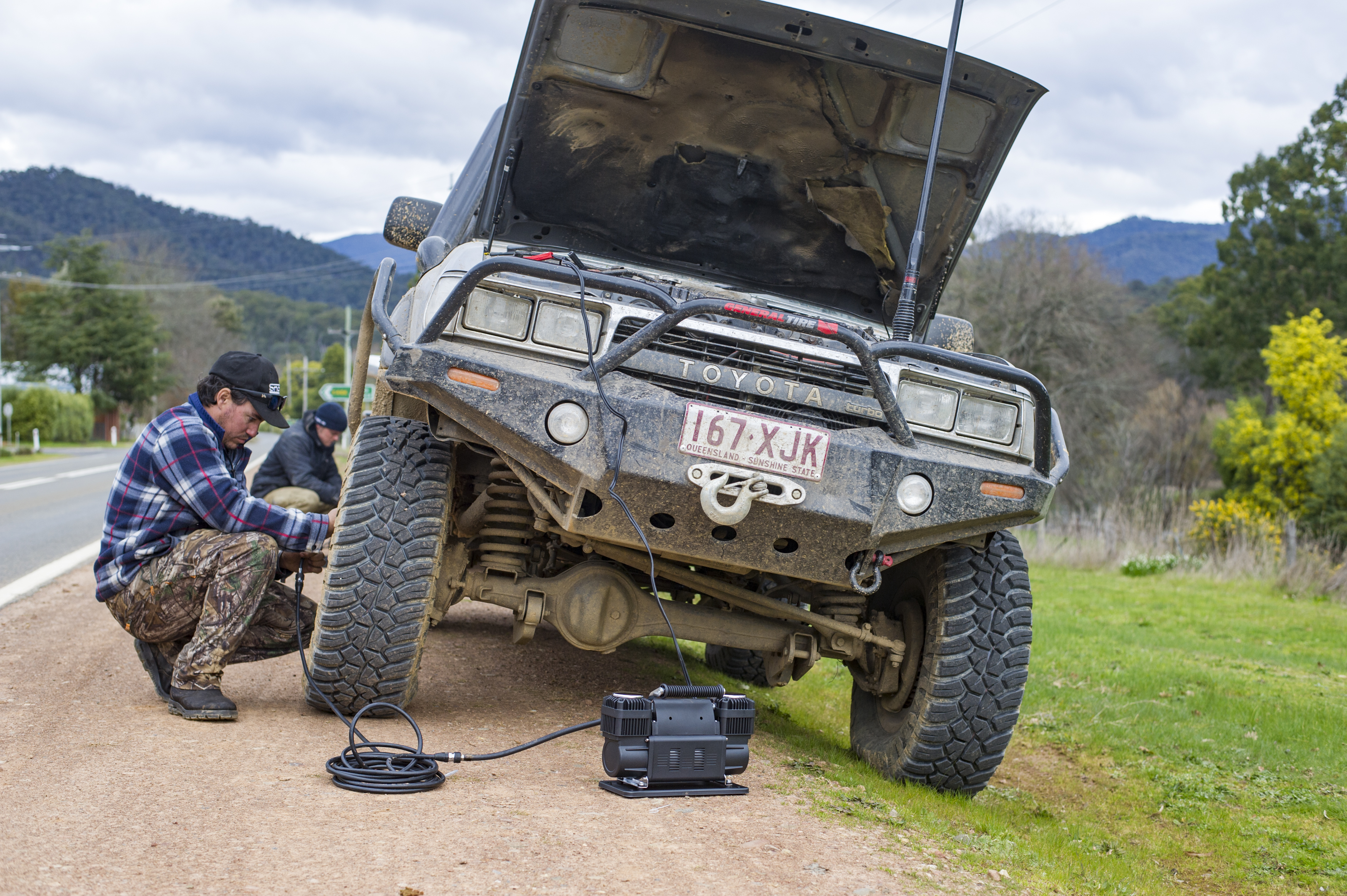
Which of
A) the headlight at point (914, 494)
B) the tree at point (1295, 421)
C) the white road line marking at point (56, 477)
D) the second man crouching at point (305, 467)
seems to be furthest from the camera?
the tree at point (1295, 421)

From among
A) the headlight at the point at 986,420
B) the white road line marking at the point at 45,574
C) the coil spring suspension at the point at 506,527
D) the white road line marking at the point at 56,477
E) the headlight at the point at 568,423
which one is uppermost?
the headlight at the point at 986,420

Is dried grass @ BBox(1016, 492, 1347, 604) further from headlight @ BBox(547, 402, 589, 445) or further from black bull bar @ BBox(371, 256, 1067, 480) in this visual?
headlight @ BBox(547, 402, 589, 445)

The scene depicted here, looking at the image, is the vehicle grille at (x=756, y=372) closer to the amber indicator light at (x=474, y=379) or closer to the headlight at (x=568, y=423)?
the headlight at (x=568, y=423)

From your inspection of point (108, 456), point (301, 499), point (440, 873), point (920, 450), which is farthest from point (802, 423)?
point (108, 456)

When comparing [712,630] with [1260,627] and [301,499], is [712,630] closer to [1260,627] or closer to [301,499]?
[301,499]

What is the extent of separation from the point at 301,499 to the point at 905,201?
5.00m

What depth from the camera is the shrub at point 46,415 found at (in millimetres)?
48031

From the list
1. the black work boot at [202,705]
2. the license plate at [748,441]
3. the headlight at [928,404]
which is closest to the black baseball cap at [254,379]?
the black work boot at [202,705]

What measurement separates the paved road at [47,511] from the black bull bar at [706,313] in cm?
655

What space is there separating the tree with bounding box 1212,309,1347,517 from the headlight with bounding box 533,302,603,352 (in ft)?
87.8

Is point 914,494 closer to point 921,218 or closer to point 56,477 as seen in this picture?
point 921,218

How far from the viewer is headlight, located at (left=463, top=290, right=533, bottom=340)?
3.87 meters

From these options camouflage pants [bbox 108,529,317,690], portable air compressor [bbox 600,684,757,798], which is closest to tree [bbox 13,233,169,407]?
camouflage pants [bbox 108,529,317,690]

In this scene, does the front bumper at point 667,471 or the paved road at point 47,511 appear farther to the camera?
the paved road at point 47,511
